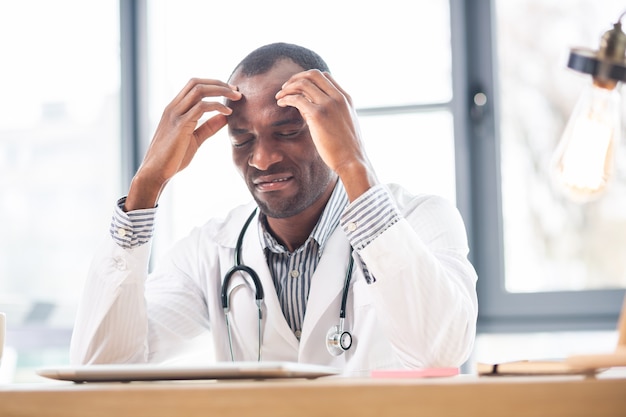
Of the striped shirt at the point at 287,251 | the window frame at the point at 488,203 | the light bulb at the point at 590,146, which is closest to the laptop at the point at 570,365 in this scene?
the light bulb at the point at 590,146

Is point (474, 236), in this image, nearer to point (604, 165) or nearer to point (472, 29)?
point (472, 29)

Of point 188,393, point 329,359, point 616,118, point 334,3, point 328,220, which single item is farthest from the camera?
point 334,3

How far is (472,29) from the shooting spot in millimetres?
3031

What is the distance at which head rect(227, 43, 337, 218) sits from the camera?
6.08ft

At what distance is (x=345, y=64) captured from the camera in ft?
10.2

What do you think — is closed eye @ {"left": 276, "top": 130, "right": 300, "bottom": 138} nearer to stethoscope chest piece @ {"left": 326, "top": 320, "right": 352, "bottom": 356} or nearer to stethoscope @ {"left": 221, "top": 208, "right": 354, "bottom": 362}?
stethoscope @ {"left": 221, "top": 208, "right": 354, "bottom": 362}

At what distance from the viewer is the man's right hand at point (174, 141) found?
171 cm

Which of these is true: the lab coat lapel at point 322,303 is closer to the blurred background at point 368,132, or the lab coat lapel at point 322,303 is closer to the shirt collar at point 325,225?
the shirt collar at point 325,225

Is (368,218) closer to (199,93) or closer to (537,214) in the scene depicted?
(199,93)

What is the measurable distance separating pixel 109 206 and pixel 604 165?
102 inches

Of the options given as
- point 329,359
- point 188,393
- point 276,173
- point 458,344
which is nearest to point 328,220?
point 276,173

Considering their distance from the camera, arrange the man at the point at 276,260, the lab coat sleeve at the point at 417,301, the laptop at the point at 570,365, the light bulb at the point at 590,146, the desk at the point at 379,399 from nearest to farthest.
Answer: the desk at the point at 379,399 → the laptop at the point at 570,365 → the light bulb at the point at 590,146 → the lab coat sleeve at the point at 417,301 → the man at the point at 276,260

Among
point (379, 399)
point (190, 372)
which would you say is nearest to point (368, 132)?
point (190, 372)

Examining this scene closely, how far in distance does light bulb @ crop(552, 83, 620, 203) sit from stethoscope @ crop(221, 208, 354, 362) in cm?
83
